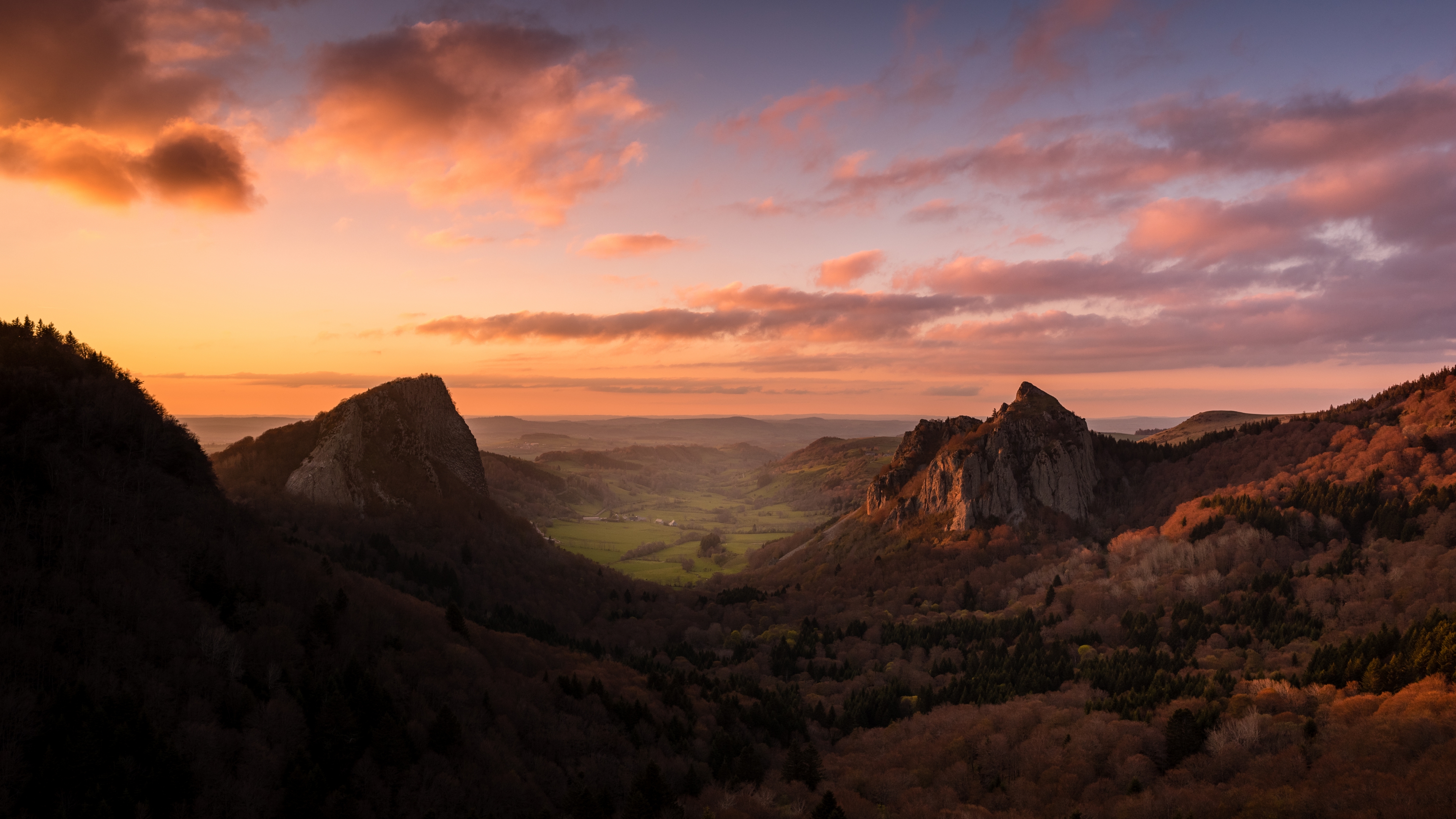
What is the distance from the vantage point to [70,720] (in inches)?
1901

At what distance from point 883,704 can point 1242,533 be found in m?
117

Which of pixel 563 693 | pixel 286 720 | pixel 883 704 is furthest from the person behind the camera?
pixel 883 704

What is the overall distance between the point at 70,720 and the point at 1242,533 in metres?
221

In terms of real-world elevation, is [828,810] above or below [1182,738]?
above

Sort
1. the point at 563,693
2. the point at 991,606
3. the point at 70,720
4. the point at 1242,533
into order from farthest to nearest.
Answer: the point at 991,606, the point at 1242,533, the point at 563,693, the point at 70,720

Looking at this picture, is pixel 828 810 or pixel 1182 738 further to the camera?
pixel 1182 738

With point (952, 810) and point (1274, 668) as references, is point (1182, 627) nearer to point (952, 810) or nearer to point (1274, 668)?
point (1274, 668)

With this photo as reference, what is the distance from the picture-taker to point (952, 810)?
80.4m

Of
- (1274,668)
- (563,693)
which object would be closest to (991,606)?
(1274,668)

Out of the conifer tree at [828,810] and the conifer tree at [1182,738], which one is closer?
the conifer tree at [828,810]

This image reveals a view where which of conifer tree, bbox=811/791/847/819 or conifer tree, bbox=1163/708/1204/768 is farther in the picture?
conifer tree, bbox=1163/708/1204/768

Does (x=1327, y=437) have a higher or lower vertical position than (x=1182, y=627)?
higher

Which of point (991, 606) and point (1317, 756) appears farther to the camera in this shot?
point (991, 606)

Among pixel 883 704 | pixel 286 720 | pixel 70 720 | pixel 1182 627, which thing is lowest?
pixel 883 704
